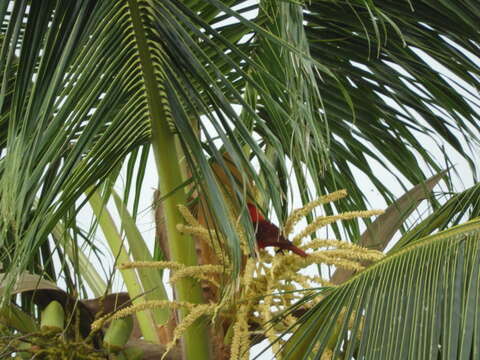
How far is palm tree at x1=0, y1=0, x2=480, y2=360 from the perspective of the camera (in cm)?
129

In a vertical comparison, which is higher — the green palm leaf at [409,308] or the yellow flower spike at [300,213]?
the yellow flower spike at [300,213]

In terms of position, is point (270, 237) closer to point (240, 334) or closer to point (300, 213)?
point (300, 213)

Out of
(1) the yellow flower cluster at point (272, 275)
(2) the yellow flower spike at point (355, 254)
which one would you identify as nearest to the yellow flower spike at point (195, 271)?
(1) the yellow flower cluster at point (272, 275)

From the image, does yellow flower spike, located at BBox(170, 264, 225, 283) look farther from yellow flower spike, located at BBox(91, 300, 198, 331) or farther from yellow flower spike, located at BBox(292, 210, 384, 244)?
yellow flower spike, located at BBox(292, 210, 384, 244)

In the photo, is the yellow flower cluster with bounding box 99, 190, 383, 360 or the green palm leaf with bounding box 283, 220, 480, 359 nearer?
the green palm leaf with bounding box 283, 220, 480, 359

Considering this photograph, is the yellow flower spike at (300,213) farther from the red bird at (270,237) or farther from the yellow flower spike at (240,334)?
the yellow flower spike at (240,334)

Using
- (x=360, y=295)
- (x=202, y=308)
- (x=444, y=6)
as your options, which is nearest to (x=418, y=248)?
(x=360, y=295)

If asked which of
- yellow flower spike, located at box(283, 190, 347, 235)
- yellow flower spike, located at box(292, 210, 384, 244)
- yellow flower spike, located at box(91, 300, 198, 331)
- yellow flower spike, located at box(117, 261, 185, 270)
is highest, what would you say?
yellow flower spike, located at box(283, 190, 347, 235)

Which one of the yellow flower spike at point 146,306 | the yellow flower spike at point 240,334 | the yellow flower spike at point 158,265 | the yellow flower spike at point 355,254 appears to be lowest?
the yellow flower spike at point 240,334

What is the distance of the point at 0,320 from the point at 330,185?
3.68 feet

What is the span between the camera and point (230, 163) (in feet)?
6.15

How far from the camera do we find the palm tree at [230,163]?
1289mm

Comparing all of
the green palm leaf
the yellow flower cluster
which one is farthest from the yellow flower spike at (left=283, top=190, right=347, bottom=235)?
the green palm leaf

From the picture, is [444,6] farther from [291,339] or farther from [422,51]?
[291,339]
